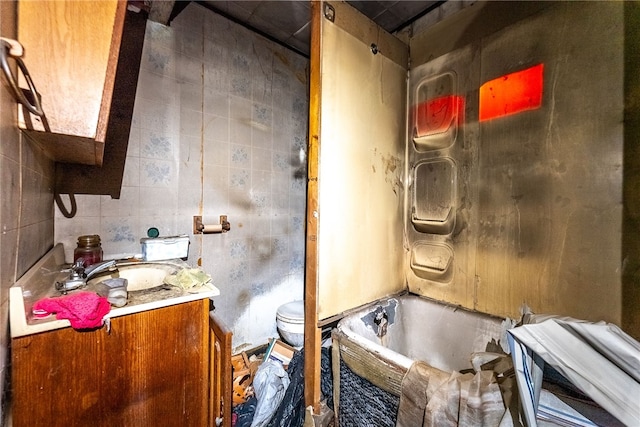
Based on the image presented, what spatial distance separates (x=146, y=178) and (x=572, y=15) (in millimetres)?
2614

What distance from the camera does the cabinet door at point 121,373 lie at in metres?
0.73

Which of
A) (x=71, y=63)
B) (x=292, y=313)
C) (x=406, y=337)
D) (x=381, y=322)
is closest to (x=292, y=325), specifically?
(x=292, y=313)

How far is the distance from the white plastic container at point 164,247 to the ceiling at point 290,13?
1410mm

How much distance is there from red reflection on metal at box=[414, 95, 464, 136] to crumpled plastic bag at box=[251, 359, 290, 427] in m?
1.96

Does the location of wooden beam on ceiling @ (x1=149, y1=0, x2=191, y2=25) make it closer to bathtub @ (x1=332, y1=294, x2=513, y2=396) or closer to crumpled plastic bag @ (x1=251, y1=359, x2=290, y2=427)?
bathtub @ (x1=332, y1=294, x2=513, y2=396)

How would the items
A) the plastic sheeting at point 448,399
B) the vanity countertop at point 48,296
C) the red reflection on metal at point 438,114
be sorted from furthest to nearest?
the red reflection on metal at point 438,114
the plastic sheeting at point 448,399
the vanity countertop at point 48,296

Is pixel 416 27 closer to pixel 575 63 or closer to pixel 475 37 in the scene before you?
pixel 475 37

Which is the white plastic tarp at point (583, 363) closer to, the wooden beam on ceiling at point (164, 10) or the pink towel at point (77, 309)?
the pink towel at point (77, 309)

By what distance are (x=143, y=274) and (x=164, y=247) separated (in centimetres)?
29

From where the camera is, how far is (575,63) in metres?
1.35

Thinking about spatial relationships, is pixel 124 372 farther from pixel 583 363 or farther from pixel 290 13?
pixel 290 13

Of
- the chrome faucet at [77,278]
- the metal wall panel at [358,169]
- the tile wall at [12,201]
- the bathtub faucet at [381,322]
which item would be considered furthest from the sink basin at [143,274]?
the bathtub faucet at [381,322]

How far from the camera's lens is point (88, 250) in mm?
1357

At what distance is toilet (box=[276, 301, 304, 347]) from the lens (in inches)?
74.6
